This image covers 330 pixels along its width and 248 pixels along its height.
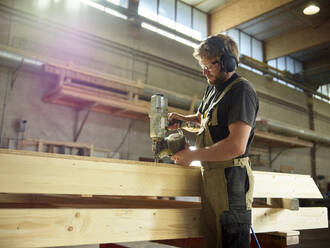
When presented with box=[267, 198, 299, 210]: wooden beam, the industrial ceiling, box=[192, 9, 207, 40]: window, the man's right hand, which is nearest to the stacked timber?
box=[267, 198, 299, 210]: wooden beam

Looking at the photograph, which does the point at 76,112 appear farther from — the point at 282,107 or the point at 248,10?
the point at 282,107

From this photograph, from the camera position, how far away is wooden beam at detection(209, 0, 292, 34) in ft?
19.6

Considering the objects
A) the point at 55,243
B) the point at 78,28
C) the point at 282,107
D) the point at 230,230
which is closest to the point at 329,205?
the point at 230,230

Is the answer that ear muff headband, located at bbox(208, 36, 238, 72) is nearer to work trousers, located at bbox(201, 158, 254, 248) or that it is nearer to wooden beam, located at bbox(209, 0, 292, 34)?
work trousers, located at bbox(201, 158, 254, 248)

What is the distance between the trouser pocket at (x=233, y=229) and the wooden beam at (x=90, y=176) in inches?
→ 9.6

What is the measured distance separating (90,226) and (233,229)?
63cm

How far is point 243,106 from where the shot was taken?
1424 mm

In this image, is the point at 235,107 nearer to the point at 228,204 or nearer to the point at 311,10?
the point at 228,204

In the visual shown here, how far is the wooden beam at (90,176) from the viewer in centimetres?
117

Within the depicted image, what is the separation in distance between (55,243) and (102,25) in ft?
20.2

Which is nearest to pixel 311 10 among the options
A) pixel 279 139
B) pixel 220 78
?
pixel 279 139

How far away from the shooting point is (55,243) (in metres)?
1.20

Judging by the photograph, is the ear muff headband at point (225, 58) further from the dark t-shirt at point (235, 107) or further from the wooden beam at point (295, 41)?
the wooden beam at point (295, 41)

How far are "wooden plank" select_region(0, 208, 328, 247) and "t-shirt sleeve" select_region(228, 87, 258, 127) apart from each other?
522 mm
